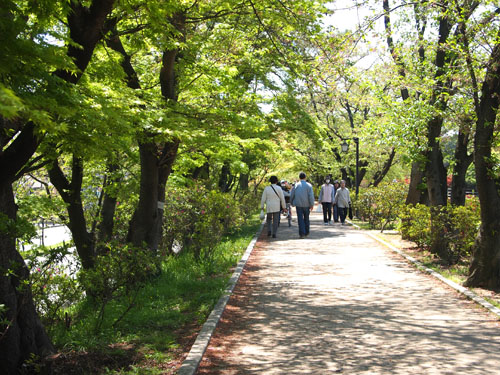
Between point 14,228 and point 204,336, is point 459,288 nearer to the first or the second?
point 204,336

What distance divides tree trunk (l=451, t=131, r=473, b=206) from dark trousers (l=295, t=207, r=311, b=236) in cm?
451

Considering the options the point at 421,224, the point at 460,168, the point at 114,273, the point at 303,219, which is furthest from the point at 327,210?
the point at 114,273

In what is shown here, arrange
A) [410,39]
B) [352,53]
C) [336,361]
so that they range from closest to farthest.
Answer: [336,361] < [352,53] < [410,39]

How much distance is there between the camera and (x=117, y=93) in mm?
7746

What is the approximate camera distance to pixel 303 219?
55.3ft

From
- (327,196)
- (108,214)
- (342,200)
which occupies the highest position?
(327,196)

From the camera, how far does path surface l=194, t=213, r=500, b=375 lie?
5055mm

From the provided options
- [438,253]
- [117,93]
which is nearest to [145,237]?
[117,93]

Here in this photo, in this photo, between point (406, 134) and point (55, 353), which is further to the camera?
point (406, 134)

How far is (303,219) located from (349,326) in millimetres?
10485

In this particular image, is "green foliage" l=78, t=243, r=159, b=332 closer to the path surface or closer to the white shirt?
the path surface

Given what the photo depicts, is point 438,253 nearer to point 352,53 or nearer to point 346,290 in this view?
point 346,290

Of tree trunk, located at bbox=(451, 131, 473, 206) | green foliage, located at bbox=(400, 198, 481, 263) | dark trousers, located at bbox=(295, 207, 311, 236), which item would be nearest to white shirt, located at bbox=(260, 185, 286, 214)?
dark trousers, located at bbox=(295, 207, 311, 236)

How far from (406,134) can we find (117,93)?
23.3ft
